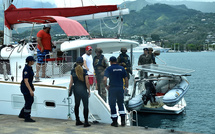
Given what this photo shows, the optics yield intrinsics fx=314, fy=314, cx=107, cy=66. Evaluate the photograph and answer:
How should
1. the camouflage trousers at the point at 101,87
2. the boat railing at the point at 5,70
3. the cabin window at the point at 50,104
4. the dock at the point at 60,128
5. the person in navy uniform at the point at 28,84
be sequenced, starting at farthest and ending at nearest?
the boat railing at the point at 5,70 < the camouflage trousers at the point at 101,87 < the cabin window at the point at 50,104 < the person in navy uniform at the point at 28,84 < the dock at the point at 60,128

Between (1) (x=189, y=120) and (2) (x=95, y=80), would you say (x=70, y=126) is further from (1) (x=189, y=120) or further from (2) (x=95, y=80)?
(1) (x=189, y=120)

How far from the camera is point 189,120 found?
14.7m

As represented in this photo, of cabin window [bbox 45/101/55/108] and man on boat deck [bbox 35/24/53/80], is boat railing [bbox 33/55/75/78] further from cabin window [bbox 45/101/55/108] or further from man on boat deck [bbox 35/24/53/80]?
cabin window [bbox 45/101/55/108]

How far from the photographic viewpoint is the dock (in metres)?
6.91

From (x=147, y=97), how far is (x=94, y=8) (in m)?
4.25

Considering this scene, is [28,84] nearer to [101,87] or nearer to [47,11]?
[101,87]

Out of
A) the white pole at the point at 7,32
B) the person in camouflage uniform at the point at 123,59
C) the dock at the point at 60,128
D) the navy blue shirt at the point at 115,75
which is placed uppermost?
the white pole at the point at 7,32

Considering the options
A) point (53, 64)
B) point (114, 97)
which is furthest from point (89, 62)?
point (114, 97)

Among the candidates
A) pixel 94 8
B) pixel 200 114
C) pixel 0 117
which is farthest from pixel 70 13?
pixel 200 114

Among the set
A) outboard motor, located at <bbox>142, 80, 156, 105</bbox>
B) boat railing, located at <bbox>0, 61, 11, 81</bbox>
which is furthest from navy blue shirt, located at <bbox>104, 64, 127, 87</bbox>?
outboard motor, located at <bbox>142, 80, 156, 105</bbox>

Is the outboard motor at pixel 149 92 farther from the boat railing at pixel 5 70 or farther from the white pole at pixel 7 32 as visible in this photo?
the white pole at pixel 7 32

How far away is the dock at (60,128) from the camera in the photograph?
6914 millimetres

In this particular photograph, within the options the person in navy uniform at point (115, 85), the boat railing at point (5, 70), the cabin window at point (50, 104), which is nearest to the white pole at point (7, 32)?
the boat railing at point (5, 70)

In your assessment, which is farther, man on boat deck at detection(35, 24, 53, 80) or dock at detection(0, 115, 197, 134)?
man on boat deck at detection(35, 24, 53, 80)
